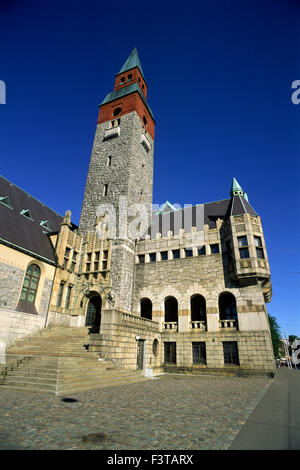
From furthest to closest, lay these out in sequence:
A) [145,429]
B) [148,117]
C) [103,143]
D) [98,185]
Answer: [148,117], [103,143], [98,185], [145,429]

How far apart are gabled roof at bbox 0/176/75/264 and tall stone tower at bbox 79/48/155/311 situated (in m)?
4.73

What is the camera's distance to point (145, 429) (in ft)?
18.3

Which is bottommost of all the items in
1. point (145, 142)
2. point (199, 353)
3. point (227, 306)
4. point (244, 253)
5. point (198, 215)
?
point (199, 353)

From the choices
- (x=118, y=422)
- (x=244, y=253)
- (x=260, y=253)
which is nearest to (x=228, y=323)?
(x=244, y=253)

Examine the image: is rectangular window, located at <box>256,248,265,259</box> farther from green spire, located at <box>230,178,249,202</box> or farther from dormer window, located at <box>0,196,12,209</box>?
dormer window, located at <box>0,196,12,209</box>

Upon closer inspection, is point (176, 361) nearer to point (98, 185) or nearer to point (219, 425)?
point (219, 425)

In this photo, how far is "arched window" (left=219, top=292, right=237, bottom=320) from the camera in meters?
23.3

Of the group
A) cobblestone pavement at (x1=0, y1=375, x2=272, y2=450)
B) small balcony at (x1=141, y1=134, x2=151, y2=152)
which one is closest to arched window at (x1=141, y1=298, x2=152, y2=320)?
A: cobblestone pavement at (x1=0, y1=375, x2=272, y2=450)

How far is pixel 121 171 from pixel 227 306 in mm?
18944

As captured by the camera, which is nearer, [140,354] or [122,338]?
[122,338]

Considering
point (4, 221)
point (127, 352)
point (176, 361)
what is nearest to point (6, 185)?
point (4, 221)

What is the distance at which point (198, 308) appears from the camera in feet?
84.3

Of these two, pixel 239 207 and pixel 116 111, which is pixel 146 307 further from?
pixel 116 111

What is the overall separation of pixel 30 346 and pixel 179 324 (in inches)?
502
